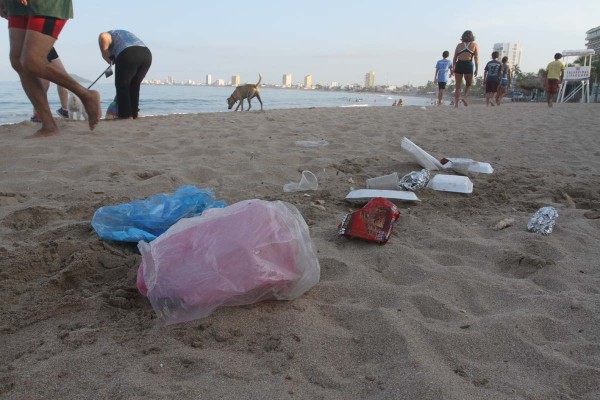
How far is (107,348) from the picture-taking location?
118 centimetres

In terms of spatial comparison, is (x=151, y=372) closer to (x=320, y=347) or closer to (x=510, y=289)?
(x=320, y=347)

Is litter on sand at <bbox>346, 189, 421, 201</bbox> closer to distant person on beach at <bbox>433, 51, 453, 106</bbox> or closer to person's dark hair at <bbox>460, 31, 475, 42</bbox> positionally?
person's dark hair at <bbox>460, 31, 475, 42</bbox>

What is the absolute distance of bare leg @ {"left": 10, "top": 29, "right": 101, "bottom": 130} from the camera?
10.9 ft

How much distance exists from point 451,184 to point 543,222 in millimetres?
700

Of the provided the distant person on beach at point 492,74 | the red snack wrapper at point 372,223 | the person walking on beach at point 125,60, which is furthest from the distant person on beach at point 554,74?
the red snack wrapper at point 372,223

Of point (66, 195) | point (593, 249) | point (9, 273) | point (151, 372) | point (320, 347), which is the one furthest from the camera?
point (66, 195)

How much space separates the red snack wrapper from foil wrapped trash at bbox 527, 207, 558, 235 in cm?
66

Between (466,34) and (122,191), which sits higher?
(466,34)

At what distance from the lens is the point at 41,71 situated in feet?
11.1

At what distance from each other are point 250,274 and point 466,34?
30.4 ft

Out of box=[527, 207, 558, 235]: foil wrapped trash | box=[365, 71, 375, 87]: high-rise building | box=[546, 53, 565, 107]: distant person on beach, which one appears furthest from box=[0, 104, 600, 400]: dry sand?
box=[365, 71, 375, 87]: high-rise building

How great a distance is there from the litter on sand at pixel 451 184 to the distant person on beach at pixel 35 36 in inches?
112

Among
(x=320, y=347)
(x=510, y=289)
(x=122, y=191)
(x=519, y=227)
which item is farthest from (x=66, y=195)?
(x=519, y=227)

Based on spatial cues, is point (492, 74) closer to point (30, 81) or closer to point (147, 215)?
point (30, 81)
